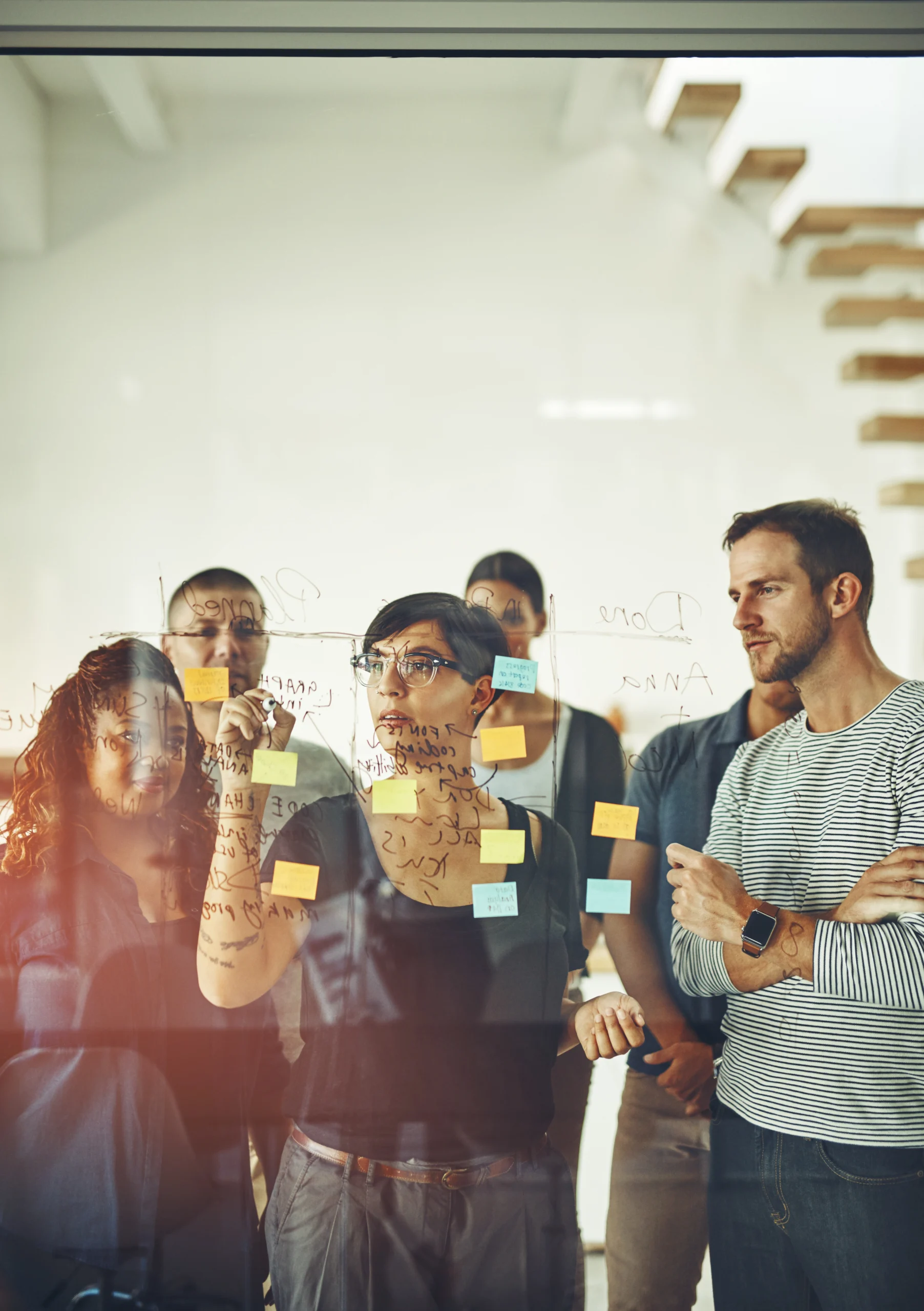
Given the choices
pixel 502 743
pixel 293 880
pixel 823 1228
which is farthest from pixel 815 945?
pixel 293 880

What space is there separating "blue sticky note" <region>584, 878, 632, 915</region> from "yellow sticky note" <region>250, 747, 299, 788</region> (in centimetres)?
56

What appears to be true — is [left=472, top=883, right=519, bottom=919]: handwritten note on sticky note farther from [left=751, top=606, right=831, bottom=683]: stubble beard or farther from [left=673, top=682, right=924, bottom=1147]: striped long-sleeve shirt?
[left=751, top=606, right=831, bottom=683]: stubble beard

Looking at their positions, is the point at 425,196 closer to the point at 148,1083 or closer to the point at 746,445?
the point at 746,445

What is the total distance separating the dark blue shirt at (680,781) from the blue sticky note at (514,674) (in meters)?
0.25

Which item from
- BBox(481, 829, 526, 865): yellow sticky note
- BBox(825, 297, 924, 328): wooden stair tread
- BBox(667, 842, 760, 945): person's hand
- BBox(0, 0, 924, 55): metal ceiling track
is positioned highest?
BBox(0, 0, 924, 55): metal ceiling track

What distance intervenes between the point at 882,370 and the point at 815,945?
1046 mm

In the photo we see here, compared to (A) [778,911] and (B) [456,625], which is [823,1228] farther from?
(B) [456,625]

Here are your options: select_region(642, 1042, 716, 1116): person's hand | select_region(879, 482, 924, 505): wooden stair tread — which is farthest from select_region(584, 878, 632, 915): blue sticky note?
select_region(879, 482, 924, 505): wooden stair tread

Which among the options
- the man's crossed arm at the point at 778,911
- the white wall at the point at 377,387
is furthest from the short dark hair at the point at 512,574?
the man's crossed arm at the point at 778,911

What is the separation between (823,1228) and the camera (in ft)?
5.21

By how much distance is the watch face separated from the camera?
1.64 m

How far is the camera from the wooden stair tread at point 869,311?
1.75 metres

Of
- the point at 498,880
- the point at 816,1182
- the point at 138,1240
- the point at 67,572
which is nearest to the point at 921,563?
the point at 498,880

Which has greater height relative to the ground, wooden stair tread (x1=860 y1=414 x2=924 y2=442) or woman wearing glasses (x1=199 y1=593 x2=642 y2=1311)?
wooden stair tread (x1=860 y1=414 x2=924 y2=442)
